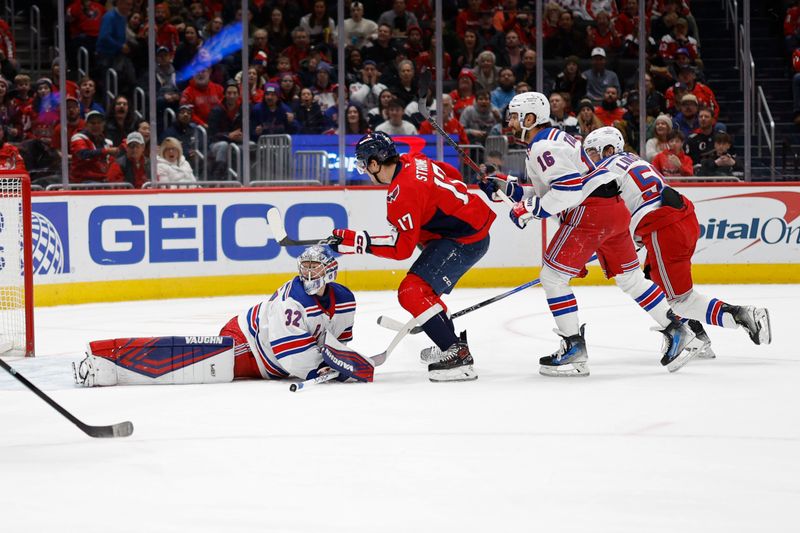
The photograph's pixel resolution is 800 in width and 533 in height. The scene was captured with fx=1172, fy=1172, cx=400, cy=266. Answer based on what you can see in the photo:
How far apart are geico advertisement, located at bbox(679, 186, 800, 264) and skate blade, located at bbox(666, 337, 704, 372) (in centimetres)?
467

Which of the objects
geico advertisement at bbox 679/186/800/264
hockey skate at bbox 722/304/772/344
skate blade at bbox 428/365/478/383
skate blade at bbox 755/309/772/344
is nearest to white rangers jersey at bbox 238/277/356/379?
skate blade at bbox 428/365/478/383

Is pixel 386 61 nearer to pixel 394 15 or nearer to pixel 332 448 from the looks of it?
pixel 394 15

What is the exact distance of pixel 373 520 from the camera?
10.5 ft

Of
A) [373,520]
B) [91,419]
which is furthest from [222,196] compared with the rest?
[373,520]

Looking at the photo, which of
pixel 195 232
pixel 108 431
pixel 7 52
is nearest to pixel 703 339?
pixel 108 431

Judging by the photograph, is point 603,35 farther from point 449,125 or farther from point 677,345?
point 677,345

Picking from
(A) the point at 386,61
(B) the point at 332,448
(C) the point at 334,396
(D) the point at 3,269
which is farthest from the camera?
(A) the point at 386,61

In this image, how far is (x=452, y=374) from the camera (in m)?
5.54

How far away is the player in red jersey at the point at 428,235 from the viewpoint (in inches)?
213

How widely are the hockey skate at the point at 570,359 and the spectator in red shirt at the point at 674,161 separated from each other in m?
5.00

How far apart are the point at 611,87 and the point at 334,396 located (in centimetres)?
619

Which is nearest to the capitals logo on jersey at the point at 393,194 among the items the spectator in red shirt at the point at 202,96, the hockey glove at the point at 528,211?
the hockey glove at the point at 528,211

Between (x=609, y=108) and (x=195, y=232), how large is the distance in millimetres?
3802

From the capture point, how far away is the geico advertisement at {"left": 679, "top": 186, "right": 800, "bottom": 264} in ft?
33.9
